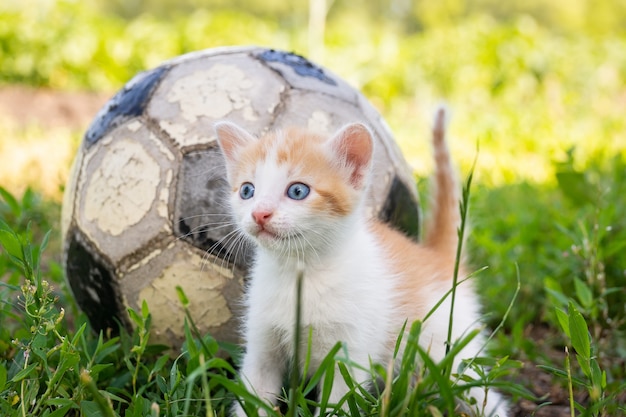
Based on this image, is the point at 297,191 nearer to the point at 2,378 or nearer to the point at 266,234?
the point at 266,234

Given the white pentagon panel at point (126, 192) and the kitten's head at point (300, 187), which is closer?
the kitten's head at point (300, 187)

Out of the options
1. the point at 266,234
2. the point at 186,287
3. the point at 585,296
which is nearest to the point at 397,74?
the point at 585,296

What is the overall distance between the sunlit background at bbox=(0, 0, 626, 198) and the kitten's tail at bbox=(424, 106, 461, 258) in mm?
3121

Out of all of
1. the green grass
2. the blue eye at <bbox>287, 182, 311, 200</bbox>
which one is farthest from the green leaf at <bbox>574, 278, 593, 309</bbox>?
the blue eye at <bbox>287, 182, 311, 200</bbox>

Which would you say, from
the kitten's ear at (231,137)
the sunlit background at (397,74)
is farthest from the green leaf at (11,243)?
the sunlit background at (397,74)

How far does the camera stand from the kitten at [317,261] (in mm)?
1813

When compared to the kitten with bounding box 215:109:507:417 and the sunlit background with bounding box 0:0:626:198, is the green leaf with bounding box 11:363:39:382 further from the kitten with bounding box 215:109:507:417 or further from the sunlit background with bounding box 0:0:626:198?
the sunlit background with bounding box 0:0:626:198

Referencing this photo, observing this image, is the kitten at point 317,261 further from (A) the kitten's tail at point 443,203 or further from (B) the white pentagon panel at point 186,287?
(A) the kitten's tail at point 443,203

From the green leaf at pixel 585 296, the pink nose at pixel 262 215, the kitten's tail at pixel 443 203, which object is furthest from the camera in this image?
the kitten's tail at pixel 443 203

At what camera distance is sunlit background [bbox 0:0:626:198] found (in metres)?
6.75

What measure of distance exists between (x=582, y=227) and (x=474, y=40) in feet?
31.5

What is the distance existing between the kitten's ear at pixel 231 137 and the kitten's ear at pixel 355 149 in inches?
11.9

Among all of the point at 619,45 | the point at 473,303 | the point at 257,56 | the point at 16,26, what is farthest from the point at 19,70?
the point at 619,45

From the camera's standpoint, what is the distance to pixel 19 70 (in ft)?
31.4
